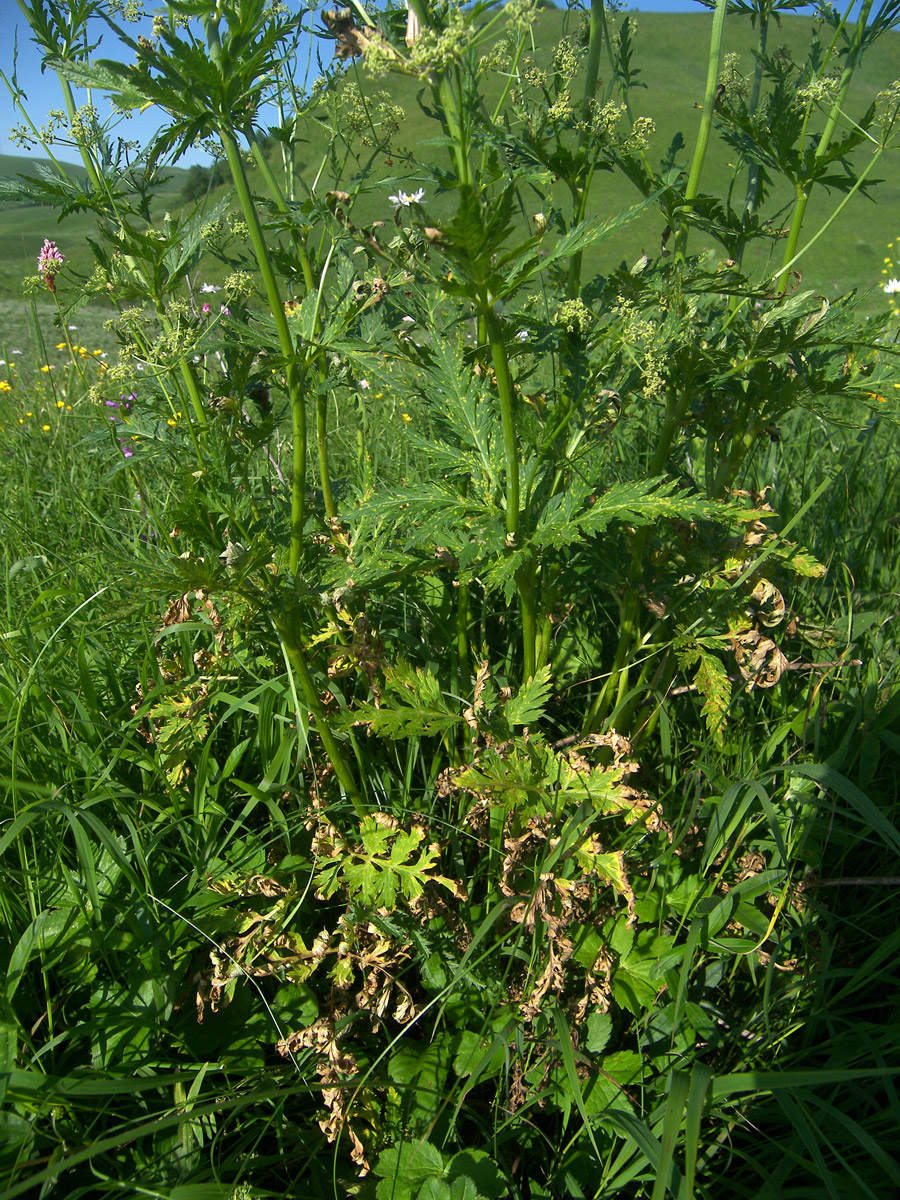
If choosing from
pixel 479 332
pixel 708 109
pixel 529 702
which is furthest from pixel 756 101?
pixel 529 702

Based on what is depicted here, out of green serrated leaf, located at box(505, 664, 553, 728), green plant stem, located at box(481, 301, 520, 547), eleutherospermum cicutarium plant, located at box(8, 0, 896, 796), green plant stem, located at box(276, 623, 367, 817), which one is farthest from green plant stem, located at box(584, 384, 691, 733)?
green plant stem, located at box(276, 623, 367, 817)

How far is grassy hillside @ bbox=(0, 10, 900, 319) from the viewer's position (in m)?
3.38

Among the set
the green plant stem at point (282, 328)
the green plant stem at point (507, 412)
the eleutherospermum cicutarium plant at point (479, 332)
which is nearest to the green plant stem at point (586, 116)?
the eleutherospermum cicutarium plant at point (479, 332)

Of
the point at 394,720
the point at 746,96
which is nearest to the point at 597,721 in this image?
the point at 394,720

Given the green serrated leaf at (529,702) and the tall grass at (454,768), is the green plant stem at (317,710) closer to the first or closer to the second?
the tall grass at (454,768)

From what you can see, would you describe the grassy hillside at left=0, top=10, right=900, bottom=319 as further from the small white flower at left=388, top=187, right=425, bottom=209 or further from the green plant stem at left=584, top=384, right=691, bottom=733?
the green plant stem at left=584, top=384, right=691, bottom=733

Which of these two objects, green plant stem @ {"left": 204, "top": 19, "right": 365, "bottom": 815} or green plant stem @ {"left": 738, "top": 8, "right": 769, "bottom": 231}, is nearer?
green plant stem @ {"left": 204, "top": 19, "right": 365, "bottom": 815}

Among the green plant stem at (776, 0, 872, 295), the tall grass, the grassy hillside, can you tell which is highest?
the grassy hillside

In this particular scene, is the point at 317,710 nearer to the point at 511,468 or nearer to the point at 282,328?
the point at 511,468

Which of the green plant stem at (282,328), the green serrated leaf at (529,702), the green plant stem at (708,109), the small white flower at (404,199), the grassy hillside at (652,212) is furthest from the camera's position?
the grassy hillside at (652,212)

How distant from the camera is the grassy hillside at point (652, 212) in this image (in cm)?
338

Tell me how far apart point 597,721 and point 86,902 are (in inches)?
49.8

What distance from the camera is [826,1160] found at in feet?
4.42

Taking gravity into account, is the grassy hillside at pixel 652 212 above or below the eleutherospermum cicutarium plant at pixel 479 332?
above
